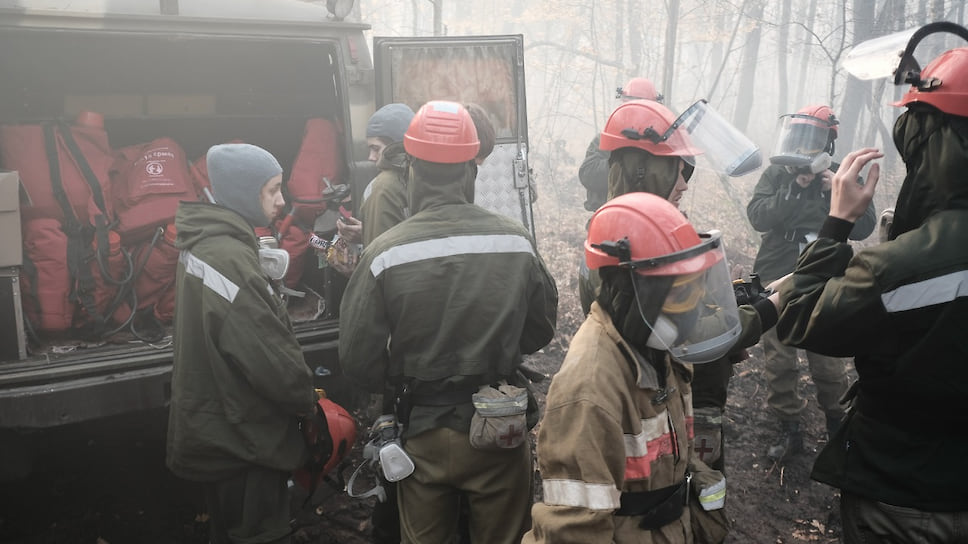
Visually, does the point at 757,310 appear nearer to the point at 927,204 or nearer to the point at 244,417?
the point at 927,204

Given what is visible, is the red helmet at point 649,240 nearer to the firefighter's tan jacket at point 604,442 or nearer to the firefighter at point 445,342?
the firefighter's tan jacket at point 604,442

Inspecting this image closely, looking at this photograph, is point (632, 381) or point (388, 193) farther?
point (388, 193)

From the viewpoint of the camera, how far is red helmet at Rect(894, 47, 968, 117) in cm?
212

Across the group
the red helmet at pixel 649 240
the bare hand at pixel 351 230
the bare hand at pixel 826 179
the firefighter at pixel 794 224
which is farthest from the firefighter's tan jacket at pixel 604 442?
the bare hand at pixel 826 179

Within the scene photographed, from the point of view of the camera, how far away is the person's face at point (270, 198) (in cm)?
299

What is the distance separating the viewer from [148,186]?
5008mm

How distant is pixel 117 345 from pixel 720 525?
394cm

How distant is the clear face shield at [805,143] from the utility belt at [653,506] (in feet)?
10.7

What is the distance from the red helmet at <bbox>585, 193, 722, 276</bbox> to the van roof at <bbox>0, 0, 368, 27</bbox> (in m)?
3.33

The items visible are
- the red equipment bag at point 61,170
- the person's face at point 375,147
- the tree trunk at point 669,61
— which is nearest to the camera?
the person's face at point 375,147

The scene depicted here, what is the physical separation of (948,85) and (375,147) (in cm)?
319

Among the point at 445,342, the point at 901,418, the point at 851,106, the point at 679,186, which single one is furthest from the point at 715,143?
the point at 851,106

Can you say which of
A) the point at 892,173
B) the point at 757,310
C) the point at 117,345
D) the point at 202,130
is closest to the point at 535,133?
the point at 892,173

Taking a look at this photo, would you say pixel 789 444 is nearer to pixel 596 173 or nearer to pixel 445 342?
pixel 596 173
